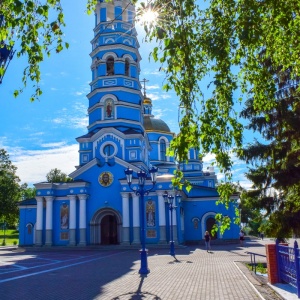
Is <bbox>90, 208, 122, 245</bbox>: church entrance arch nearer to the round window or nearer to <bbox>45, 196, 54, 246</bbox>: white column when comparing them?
<bbox>45, 196, 54, 246</bbox>: white column

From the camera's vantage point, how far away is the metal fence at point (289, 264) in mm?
8023

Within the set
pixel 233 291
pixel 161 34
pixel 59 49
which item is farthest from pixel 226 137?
pixel 233 291

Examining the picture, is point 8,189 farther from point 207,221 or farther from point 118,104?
point 207,221

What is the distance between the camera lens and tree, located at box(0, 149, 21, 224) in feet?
143

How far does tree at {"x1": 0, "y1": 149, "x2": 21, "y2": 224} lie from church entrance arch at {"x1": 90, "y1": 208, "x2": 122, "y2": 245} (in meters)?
17.4

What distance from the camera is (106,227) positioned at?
3139cm

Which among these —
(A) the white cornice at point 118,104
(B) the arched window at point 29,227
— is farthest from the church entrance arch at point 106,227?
(A) the white cornice at point 118,104

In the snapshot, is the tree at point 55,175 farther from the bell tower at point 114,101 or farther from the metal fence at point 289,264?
the metal fence at point 289,264

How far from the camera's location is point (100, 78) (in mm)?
33094

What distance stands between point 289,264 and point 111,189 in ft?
74.3

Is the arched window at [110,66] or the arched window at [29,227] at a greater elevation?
the arched window at [110,66]

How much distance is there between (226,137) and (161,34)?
1.49m

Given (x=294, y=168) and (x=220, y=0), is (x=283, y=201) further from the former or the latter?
(x=220, y=0)

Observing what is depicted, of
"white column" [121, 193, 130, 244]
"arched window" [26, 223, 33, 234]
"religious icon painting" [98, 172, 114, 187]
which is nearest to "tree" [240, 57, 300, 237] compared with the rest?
"white column" [121, 193, 130, 244]
